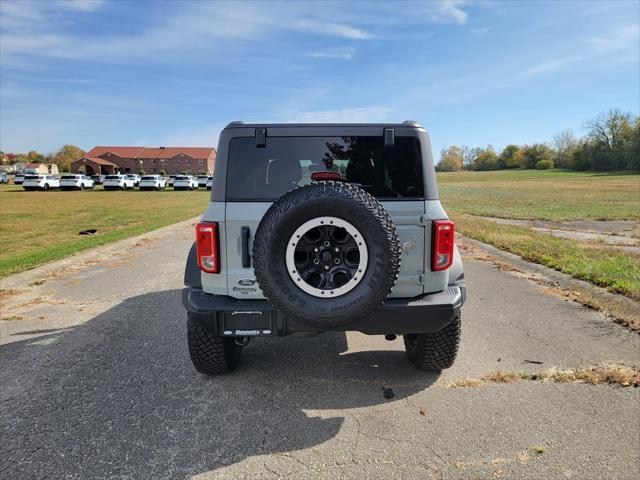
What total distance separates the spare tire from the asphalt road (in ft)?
2.59

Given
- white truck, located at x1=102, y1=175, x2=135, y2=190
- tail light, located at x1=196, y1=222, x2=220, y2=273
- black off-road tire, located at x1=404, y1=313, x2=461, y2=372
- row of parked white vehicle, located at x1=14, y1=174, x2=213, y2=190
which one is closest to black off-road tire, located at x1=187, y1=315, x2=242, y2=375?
tail light, located at x1=196, y1=222, x2=220, y2=273

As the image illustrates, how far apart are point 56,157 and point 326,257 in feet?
562

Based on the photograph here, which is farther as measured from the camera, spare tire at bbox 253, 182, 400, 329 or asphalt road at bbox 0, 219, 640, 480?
spare tire at bbox 253, 182, 400, 329

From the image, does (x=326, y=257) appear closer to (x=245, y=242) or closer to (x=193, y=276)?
(x=245, y=242)

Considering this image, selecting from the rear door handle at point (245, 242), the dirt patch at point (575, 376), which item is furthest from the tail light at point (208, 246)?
the dirt patch at point (575, 376)

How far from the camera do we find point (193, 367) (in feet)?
12.4

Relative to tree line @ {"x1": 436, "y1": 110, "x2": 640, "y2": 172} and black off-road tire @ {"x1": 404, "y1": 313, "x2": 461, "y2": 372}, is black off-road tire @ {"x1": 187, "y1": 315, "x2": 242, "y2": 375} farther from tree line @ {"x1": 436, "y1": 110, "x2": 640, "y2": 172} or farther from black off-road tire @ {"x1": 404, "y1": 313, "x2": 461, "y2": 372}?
tree line @ {"x1": 436, "y1": 110, "x2": 640, "y2": 172}

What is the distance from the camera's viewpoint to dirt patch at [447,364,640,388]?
3414mm

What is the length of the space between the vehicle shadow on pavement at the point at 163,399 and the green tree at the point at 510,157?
490 feet

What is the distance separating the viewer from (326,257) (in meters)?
2.74

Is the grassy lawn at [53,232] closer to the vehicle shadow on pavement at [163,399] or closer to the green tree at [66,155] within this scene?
the vehicle shadow on pavement at [163,399]

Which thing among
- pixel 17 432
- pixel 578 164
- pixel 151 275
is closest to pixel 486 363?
pixel 17 432

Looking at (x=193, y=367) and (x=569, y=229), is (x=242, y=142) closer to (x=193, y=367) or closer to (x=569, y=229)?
(x=193, y=367)

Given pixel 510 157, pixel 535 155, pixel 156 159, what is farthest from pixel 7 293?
pixel 510 157
